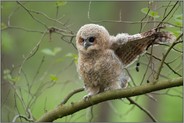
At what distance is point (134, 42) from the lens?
15.1 ft

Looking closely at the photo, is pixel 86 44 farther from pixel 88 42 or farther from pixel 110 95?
pixel 110 95

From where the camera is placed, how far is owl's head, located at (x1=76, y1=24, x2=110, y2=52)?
486 cm

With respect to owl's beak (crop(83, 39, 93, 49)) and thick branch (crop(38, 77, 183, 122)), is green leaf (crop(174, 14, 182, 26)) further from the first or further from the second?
owl's beak (crop(83, 39, 93, 49))

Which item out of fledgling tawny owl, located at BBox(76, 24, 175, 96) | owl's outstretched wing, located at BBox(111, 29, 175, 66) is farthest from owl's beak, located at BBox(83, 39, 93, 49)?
owl's outstretched wing, located at BBox(111, 29, 175, 66)

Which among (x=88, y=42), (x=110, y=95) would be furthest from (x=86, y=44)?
(x=110, y=95)

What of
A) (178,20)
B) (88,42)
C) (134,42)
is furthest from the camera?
(88,42)

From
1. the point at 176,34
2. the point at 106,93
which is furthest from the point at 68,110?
the point at 176,34

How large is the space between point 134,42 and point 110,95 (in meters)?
0.52

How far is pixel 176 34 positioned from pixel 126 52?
A: 1.52ft

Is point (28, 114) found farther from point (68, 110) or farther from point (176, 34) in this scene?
point (176, 34)

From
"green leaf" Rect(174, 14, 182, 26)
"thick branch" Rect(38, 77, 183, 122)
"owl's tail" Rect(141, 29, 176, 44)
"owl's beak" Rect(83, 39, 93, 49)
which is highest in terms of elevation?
"green leaf" Rect(174, 14, 182, 26)

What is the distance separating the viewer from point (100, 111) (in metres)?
12.9

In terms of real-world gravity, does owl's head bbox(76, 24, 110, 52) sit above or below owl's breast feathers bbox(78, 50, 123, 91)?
above

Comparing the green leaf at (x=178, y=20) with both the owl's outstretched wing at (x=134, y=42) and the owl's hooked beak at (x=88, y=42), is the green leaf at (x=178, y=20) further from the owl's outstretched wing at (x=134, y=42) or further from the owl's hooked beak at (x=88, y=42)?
the owl's hooked beak at (x=88, y=42)
